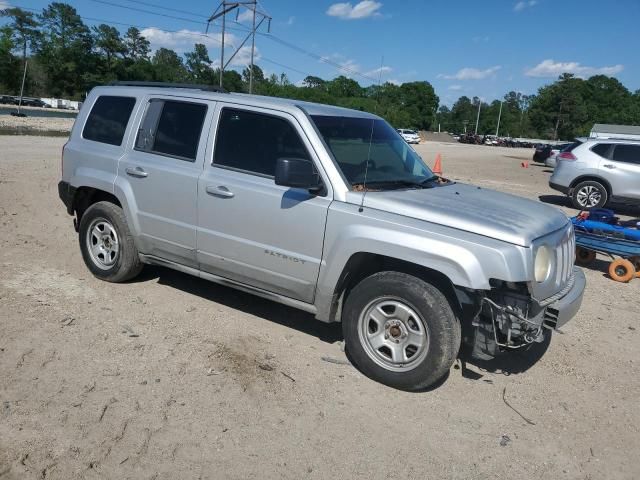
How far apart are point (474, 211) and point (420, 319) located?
87 centimetres

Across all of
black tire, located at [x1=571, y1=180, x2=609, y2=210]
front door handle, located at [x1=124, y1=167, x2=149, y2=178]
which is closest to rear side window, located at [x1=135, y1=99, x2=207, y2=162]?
front door handle, located at [x1=124, y1=167, x2=149, y2=178]

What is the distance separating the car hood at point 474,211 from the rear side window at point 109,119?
2673 millimetres

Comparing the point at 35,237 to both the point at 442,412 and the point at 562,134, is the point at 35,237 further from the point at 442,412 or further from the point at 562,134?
the point at 562,134

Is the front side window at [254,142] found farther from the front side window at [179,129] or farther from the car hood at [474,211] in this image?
the car hood at [474,211]

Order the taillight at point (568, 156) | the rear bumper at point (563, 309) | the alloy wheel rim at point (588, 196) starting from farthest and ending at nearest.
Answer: the taillight at point (568, 156), the alloy wheel rim at point (588, 196), the rear bumper at point (563, 309)

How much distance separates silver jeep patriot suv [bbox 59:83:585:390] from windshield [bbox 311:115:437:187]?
0.06ft

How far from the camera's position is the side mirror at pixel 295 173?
389 cm

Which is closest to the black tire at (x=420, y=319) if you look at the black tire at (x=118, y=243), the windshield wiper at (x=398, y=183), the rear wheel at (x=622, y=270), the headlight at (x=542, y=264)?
the headlight at (x=542, y=264)

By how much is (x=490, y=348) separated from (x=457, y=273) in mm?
612

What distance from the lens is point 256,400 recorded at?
3.72 m

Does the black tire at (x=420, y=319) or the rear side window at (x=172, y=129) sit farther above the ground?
the rear side window at (x=172, y=129)

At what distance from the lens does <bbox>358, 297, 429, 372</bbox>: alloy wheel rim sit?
383 cm

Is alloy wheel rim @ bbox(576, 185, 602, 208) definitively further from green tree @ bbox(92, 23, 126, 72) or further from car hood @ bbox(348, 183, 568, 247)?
green tree @ bbox(92, 23, 126, 72)

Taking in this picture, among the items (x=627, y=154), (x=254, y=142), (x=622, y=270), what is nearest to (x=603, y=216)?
(x=622, y=270)
